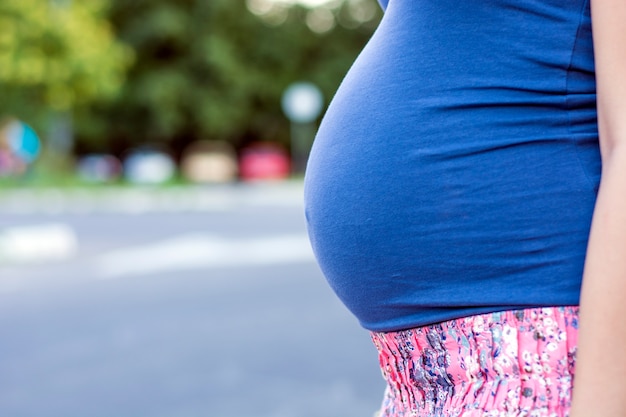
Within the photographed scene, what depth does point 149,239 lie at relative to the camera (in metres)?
11.1

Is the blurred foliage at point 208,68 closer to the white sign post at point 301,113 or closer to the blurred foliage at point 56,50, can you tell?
the white sign post at point 301,113

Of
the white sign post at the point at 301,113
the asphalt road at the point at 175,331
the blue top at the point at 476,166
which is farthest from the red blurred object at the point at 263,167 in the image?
the blue top at the point at 476,166

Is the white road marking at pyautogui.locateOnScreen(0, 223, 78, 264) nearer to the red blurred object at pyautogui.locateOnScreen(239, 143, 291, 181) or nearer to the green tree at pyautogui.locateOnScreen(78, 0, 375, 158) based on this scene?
the red blurred object at pyautogui.locateOnScreen(239, 143, 291, 181)

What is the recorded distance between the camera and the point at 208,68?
30.5 m

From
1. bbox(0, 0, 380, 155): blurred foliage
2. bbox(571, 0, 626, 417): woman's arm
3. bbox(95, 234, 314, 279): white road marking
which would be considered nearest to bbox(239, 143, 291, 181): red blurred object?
bbox(0, 0, 380, 155): blurred foliage

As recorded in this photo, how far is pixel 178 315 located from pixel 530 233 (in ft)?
17.8

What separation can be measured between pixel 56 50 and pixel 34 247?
45.7ft

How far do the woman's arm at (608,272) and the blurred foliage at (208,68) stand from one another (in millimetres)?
26856

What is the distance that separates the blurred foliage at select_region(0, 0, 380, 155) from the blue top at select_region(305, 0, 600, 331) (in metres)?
26.6

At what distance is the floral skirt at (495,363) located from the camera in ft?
3.00

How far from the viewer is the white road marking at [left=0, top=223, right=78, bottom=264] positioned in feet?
30.1

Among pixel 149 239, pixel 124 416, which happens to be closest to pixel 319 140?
pixel 124 416

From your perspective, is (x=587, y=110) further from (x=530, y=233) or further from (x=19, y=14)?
(x=19, y=14)

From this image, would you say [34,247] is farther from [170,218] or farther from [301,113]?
[301,113]
